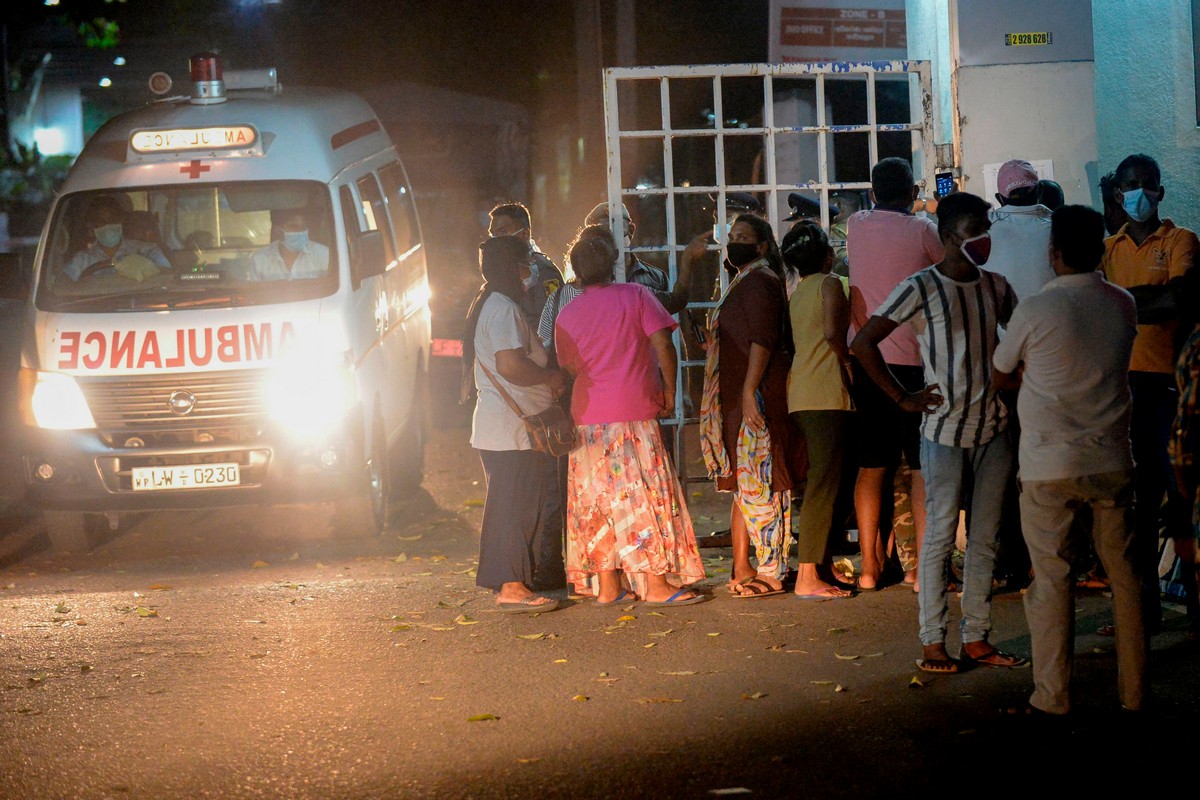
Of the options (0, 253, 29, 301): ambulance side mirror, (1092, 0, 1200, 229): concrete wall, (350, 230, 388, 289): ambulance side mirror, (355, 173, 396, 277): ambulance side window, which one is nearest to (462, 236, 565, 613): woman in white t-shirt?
(350, 230, 388, 289): ambulance side mirror

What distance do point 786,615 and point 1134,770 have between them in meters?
2.33

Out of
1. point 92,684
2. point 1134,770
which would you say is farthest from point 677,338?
point 1134,770

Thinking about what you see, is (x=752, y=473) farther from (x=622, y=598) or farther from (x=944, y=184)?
(x=944, y=184)

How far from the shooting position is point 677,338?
8773mm

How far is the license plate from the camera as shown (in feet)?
28.2

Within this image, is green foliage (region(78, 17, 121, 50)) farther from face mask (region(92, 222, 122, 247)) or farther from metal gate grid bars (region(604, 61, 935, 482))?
metal gate grid bars (region(604, 61, 935, 482))

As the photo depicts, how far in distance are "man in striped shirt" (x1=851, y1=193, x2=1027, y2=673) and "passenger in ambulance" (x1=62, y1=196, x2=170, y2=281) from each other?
510cm

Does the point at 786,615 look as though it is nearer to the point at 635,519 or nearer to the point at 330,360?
the point at 635,519

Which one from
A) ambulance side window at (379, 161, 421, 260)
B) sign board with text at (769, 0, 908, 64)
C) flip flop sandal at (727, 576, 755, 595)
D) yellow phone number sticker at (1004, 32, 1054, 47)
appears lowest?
flip flop sandal at (727, 576, 755, 595)

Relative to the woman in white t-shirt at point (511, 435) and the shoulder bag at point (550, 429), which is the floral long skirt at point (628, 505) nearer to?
the shoulder bag at point (550, 429)

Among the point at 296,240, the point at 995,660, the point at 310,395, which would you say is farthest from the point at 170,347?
the point at 995,660

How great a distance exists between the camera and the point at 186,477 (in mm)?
8586

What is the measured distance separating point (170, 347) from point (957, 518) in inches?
196

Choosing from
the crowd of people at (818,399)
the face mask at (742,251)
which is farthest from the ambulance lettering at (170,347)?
the face mask at (742,251)
